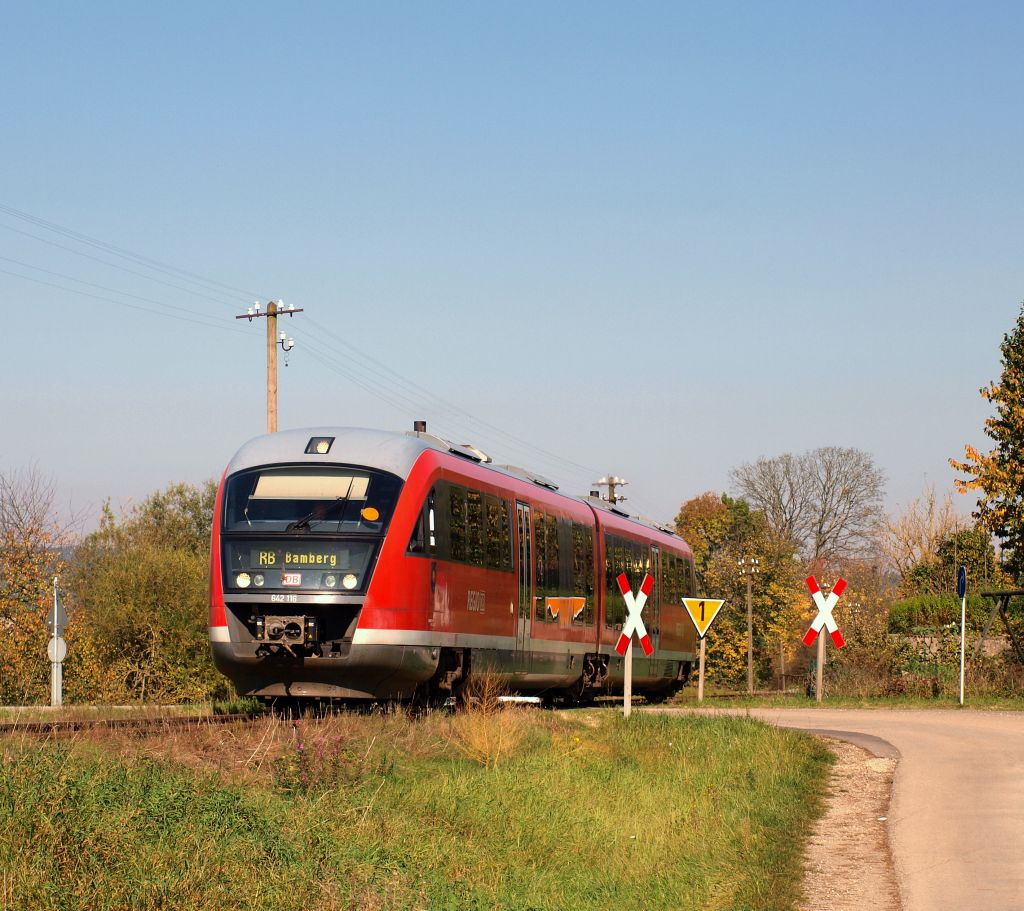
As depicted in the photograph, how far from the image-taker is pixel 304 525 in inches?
722

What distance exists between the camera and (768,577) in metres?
82.4

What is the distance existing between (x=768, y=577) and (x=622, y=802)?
7065 cm

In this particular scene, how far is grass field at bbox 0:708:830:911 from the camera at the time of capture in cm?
841

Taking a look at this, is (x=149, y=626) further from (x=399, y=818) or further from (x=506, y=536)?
(x=399, y=818)

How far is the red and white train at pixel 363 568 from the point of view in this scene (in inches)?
708

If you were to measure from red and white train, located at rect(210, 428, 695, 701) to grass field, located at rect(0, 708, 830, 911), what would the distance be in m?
1.58

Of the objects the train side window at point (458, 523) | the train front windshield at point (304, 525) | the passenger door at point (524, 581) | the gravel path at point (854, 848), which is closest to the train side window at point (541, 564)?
the passenger door at point (524, 581)

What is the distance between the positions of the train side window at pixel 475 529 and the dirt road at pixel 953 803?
530 centimetres

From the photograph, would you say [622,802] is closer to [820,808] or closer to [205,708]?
[820,808]

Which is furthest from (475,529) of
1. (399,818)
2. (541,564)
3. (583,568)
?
(399,818)

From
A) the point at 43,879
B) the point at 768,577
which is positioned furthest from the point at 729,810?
the point at 768,577

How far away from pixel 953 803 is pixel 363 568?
302 inches

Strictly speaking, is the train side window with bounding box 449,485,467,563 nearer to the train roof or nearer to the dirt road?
the train roof

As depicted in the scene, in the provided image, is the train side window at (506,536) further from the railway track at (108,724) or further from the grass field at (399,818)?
the grass field at (399,818)
